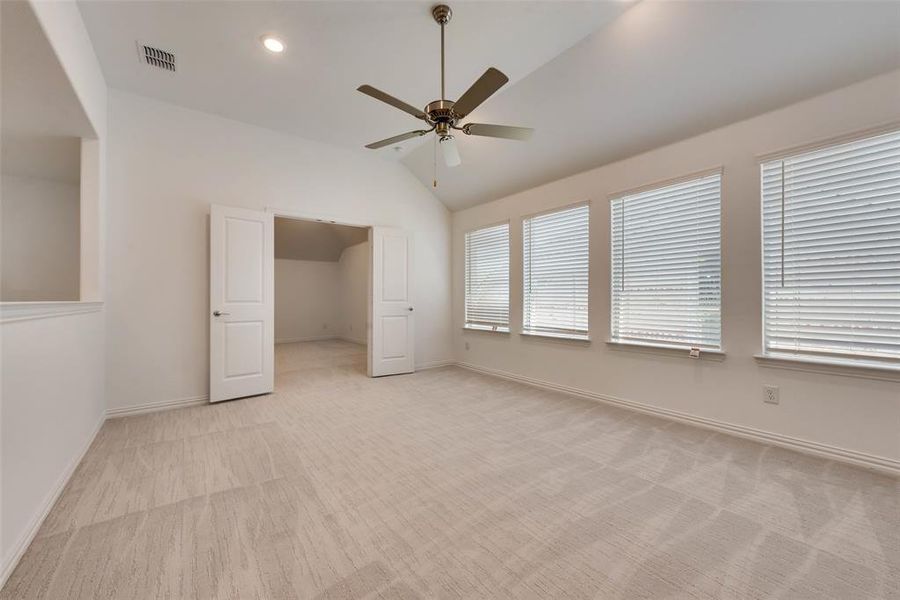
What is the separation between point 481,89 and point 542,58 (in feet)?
4.38

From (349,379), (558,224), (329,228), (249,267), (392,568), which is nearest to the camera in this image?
(392,568)

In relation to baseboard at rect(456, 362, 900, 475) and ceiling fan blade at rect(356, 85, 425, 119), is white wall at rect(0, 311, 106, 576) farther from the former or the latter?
baseboard at rect(456, 362, 900, 475)

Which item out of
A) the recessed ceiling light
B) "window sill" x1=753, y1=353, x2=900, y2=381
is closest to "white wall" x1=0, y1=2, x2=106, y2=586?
the recessed ceiling light

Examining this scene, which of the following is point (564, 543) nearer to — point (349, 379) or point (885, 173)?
point (885, 173)

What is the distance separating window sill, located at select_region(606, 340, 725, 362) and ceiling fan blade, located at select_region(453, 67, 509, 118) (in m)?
2.63

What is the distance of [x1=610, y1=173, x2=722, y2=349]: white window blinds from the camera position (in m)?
2.97

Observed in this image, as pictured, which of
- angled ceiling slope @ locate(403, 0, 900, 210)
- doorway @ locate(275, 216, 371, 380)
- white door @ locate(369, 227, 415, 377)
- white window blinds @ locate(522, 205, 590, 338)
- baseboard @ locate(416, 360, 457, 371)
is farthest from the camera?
doorway @ locate(275, 216, 371, 380)

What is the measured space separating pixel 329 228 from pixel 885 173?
7815mm

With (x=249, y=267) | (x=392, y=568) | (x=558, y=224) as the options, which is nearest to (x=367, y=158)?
(x=249, y=267)

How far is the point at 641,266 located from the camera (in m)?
3.41

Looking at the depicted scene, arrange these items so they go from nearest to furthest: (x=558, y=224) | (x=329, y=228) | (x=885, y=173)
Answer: (x=885, y=173) < (x=558, y=224) < (x=329, y=228)

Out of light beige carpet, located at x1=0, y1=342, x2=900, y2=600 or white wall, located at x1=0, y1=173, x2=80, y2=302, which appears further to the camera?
white wall, located at x1=0, y1=173, x2=80, y2=302

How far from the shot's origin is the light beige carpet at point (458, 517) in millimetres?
1380

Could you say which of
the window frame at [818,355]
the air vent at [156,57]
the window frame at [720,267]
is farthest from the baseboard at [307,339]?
the window frame at [818,355]
